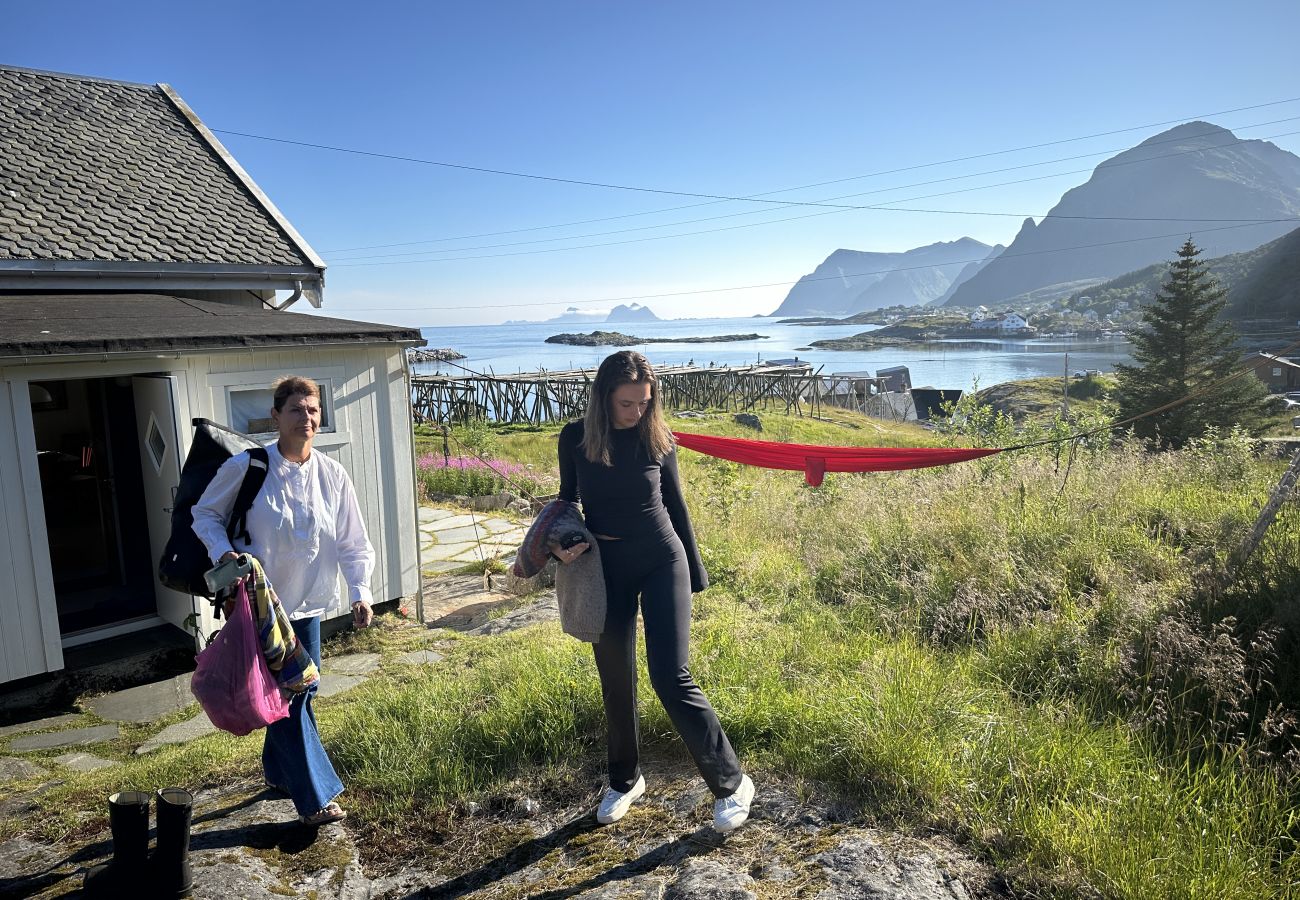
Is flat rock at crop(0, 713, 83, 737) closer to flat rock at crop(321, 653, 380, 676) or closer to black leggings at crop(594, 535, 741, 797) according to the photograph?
flat rock at crop(321, 653, 380, 676)

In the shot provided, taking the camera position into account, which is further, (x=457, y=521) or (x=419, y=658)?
(x=457, y=521)

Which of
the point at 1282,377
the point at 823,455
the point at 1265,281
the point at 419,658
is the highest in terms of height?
the point at 1265,281

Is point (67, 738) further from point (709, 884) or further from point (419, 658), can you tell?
point (709, 884)

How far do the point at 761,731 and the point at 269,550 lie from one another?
2.04 meters

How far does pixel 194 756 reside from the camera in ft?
12.1

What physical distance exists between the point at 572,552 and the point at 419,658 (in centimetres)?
334

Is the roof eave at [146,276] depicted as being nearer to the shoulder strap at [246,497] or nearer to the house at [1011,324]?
the shoulder strap at [246,497]

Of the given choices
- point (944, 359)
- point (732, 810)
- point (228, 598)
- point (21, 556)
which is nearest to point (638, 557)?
point (732, 810)

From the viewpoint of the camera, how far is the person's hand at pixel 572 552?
8.59ft

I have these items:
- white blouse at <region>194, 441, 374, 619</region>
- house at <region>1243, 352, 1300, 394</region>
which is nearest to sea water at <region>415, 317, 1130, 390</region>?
house at <region>1243, 352, 1300, 394</region>

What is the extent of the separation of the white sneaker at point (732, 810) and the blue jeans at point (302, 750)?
145cm

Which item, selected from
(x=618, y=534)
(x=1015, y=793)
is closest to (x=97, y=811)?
(x=618, y=534)

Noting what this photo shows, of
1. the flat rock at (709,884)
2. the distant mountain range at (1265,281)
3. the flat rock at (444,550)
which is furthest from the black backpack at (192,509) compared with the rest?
the distant mountain range at (1265,281)

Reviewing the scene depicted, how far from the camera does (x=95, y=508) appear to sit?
824cm
